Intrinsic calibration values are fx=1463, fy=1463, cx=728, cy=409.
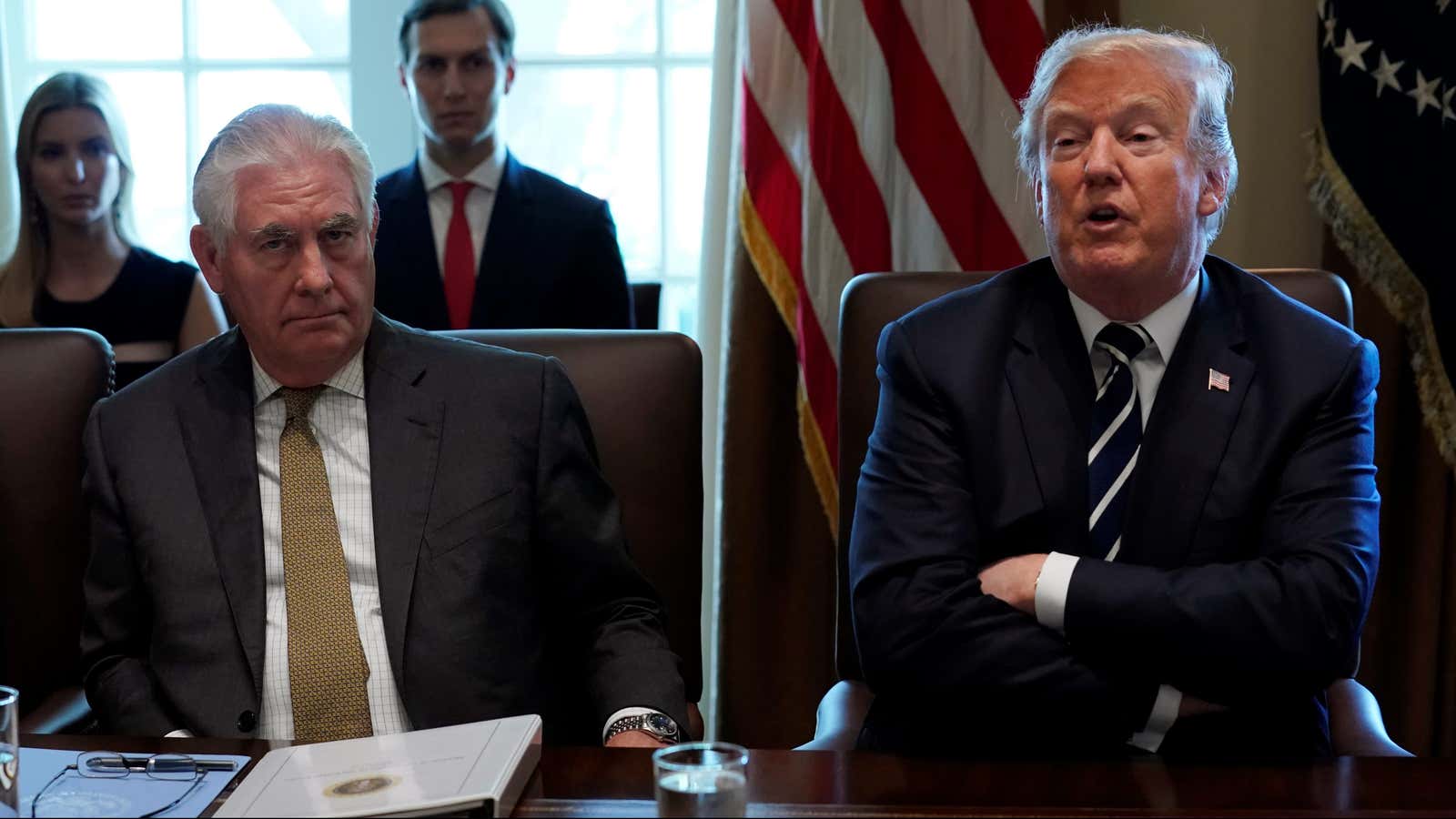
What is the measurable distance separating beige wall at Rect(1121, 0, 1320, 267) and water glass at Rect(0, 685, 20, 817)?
268cm

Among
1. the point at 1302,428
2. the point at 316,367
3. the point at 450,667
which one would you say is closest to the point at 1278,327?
the point at 1302,428

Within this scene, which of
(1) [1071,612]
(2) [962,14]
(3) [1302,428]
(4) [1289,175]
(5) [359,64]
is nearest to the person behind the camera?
(1) [1071,612]

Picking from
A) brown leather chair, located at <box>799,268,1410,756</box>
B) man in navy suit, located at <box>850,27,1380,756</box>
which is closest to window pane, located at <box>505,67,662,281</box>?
brown leather chair, located at <box>799,268,1410,756</box>

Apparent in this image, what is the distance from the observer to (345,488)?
1922 mm

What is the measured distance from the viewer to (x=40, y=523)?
80.5 inches

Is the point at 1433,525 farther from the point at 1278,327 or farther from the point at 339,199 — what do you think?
the point at 339,199

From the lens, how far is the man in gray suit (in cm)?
183

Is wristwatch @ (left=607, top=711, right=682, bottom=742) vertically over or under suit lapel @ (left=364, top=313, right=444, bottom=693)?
under

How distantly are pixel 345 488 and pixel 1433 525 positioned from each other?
2.20 meters

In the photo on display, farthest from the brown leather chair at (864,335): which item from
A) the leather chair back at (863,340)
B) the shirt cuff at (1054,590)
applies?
the shirt cuff at (1054,590)

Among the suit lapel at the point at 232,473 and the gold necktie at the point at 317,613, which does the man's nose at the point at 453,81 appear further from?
the gold necktie at the point at 317,613

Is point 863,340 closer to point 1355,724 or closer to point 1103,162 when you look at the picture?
point 1103,162

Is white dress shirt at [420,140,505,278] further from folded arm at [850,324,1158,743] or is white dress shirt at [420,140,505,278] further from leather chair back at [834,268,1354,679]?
folded arm at [850,324,1158,743]

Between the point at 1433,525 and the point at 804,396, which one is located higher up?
the point at 804,396
